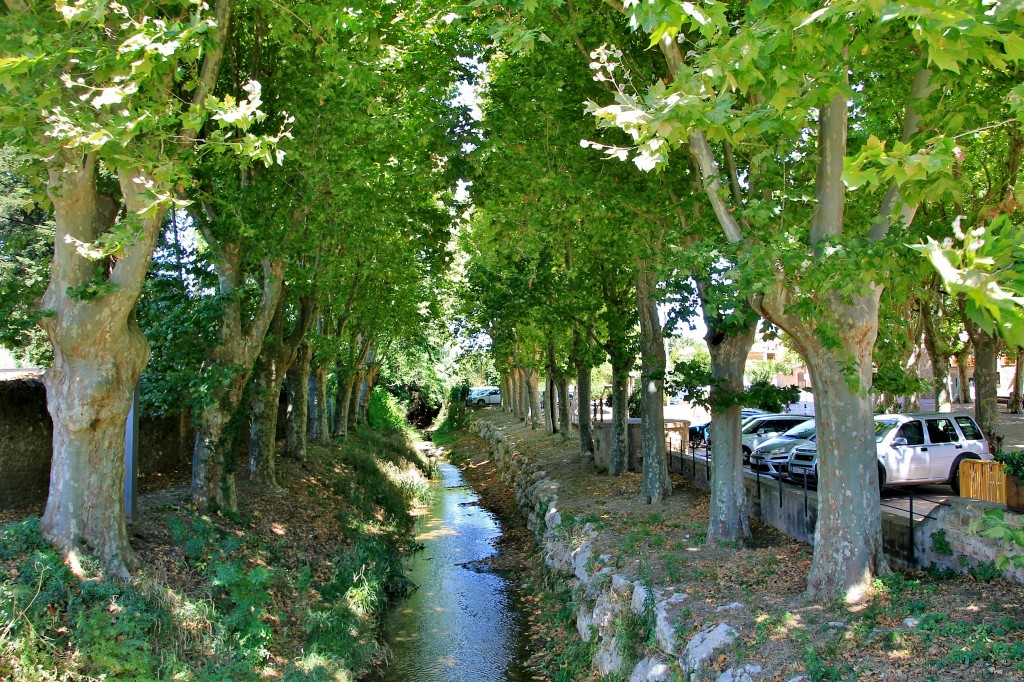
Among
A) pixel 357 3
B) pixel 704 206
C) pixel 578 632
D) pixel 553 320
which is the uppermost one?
pixel 357 3

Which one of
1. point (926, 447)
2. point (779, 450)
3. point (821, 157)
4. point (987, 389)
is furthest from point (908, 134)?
point (779, 450)

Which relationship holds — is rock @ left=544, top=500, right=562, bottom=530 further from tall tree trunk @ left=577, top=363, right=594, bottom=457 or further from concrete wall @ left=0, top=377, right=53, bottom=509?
concrete wall @ left=0, top=377, right=53, bottom=509

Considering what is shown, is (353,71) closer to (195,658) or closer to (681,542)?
(195,658)

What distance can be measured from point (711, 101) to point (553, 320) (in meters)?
11.0

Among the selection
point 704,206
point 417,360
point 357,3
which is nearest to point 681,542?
point 704,206

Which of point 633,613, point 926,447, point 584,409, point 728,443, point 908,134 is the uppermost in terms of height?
point 908,134

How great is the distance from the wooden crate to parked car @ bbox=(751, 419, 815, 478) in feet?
16.0

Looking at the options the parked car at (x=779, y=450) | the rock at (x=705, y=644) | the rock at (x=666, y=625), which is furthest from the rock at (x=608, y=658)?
the parked car at (x=779, y=450)

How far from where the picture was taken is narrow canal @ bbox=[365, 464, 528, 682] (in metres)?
11.1

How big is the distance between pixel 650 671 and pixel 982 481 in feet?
21.0

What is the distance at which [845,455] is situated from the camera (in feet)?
25.5

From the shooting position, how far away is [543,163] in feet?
40.5

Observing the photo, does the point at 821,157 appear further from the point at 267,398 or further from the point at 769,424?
the point at 769,424

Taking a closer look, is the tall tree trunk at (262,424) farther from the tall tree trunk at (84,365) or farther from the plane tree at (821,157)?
the plane tree at (821,157)
